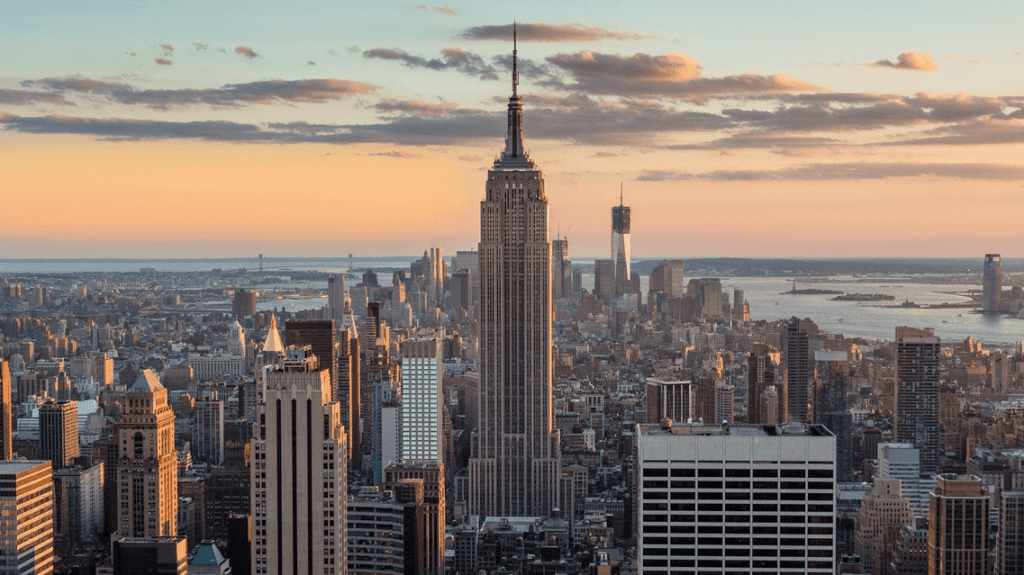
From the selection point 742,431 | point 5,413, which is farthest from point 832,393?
point 5,413

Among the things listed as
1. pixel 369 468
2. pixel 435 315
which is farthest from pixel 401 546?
pixel 435 315

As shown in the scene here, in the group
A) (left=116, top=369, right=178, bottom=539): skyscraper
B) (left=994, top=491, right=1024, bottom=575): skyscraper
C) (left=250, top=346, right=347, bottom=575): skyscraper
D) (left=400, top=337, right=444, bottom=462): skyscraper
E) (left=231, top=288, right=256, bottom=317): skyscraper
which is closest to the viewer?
(left=250, top=346, right=347, bottom=575): skyscraper

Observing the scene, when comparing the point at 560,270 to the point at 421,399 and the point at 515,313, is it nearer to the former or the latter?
the point at 515,313

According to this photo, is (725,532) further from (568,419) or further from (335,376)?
(568,419)

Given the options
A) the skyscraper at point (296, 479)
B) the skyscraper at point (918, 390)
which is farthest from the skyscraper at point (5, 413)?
the skyscraper at point (918, 390)

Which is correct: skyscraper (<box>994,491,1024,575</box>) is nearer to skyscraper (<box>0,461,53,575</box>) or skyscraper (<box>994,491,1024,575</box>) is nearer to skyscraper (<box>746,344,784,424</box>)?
skyscraper (<box>746,344,784,424</box>)

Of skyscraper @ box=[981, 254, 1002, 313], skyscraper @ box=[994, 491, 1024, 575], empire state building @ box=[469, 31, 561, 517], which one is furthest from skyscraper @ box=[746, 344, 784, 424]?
skyscraper @ box=[994, 491, 1024, 575]
